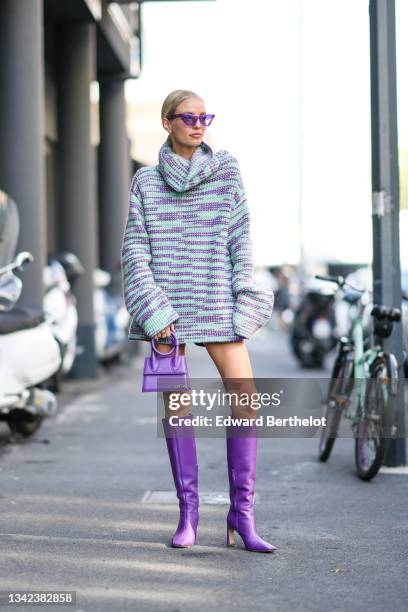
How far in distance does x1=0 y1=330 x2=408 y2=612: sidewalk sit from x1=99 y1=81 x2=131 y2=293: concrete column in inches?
394

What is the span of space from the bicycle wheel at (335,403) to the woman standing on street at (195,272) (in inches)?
95.4

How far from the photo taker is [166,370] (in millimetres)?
4711

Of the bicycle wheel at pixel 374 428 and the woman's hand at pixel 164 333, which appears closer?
the woman's hand at pixel 164 333

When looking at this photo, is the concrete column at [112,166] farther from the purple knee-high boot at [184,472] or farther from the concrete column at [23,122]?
the purple knee-high boot at [184,472]

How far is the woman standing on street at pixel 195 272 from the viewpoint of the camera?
4758mm

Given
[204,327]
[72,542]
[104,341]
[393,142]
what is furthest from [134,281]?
[104,341]

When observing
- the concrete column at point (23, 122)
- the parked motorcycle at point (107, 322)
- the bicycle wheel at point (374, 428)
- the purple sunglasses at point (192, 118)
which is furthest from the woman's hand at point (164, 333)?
the parked motorcycle at point (107, 322)

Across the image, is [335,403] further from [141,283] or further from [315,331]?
[315,331]

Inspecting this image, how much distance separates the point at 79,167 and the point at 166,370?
9.48 m

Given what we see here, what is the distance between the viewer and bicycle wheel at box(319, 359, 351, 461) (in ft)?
23.5

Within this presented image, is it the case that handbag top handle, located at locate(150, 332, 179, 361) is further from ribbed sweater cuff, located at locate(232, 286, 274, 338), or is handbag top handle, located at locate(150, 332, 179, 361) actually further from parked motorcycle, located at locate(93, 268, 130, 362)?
parked motorcycle, located at locate(93, 268, 130, 362)

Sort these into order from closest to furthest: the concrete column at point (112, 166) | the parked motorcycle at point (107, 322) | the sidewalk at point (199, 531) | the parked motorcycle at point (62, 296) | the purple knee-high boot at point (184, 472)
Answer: the sidewalk at point (199, 531), the purple knee-high boot at point (184, 472), the parked motorcycle at point (62, 296), the parked motorcycle at point (107, 322), the concrete column at point (112, 166)

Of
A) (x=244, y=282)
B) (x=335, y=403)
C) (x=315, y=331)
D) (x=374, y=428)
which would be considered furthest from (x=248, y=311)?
(x=315, y=331)

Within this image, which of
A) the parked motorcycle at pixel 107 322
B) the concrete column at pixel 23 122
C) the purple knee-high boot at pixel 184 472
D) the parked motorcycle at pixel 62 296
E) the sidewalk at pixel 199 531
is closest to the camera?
the sidewalk at pixel 199 531
